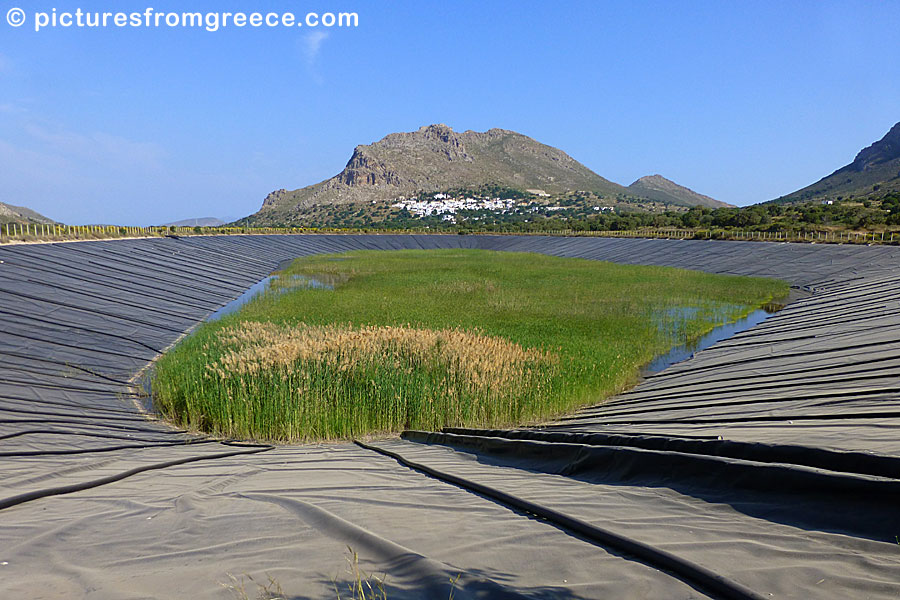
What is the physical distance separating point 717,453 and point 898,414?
8.28 feet

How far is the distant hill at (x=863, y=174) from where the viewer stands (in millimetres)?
121062

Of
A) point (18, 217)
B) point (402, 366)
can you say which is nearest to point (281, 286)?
point (402, 366)

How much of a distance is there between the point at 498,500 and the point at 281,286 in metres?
27.0

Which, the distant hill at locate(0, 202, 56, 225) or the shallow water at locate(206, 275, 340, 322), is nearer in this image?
the shallow water at locate(206, 275, 340, 322)

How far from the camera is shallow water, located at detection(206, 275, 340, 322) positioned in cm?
2407

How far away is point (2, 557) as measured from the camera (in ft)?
9.52

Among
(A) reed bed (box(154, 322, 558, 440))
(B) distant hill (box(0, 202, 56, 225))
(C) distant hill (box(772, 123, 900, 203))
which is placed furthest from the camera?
(C) distant hill (box(772, 123, 900, 203))

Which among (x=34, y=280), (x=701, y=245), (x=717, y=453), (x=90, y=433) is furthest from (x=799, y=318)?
(x=701, y=245)

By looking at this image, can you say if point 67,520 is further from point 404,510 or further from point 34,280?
point 34,280

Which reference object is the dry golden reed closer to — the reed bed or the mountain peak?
the reed bed

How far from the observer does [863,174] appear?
134375mm

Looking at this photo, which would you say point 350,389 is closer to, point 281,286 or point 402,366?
point 402,366

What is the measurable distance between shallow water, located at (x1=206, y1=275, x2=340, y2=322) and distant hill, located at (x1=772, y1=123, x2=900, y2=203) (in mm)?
119616

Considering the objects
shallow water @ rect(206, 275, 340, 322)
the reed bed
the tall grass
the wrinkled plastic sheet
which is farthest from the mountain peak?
the wrinkled plastic sheet
